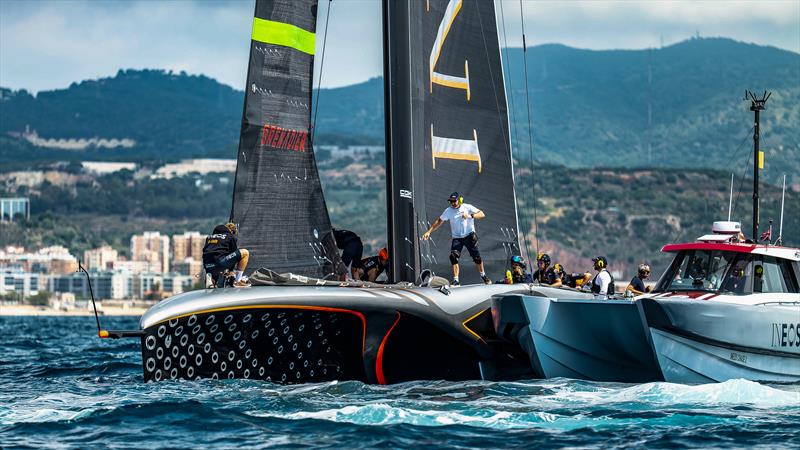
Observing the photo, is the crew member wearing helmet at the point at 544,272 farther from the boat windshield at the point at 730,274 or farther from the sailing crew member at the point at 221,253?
the sailing crew member at the point at 221,253

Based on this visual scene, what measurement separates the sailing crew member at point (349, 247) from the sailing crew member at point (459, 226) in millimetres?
1042

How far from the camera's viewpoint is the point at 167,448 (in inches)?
517

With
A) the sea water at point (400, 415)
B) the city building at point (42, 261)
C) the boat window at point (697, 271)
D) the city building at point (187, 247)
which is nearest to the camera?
the sea water at point (400, 415)

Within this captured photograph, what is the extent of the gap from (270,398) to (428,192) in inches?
195

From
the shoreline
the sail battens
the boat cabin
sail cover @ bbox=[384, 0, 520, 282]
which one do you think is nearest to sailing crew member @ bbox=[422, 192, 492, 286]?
sail cover @ bbox=[384, 0, 520, 282]

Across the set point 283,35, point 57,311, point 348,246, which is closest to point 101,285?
point 57,311

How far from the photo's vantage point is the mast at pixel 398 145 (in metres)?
18.9

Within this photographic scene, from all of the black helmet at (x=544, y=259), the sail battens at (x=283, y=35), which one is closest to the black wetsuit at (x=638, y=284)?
the black helmet at (x=544, y=259)

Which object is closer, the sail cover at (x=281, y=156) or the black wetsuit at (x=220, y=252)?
the black wetsuit at (x=220, y=252)

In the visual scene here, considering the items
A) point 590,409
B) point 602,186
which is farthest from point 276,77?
point 602,186

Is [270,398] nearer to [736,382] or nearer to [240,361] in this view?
[240,361]

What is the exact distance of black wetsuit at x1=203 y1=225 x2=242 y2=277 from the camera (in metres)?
17.1

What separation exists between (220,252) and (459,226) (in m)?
3.98

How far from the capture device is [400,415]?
14.8 m
